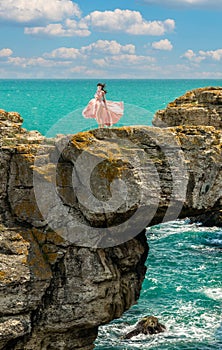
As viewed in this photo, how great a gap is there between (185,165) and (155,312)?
18.2 meters

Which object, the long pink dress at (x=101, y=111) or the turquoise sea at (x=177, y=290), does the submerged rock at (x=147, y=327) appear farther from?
the long pink dress at (x=101, y=111)

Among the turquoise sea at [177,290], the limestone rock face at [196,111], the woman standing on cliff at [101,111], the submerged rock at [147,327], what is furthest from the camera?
the limestone rock face at [196,111]

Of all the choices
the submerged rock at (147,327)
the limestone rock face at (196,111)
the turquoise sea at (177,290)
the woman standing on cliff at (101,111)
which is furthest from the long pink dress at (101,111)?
the submerged rock at (147,327)

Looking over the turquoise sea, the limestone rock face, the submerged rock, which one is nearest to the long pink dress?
the turquoise sea

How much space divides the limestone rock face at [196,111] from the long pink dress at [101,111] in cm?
1455

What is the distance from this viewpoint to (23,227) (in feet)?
74.8

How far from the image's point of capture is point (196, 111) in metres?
37.8

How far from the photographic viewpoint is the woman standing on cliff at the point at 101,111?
77.0 feet

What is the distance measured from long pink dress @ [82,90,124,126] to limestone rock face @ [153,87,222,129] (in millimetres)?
14550

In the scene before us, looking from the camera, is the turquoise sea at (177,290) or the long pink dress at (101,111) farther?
the turquoise sea at (177,290)

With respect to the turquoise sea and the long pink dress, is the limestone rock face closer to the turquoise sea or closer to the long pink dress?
the turquoise sea

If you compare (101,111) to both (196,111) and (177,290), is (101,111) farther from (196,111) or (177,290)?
(177,290)

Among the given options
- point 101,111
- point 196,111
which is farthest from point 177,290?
point 101,111

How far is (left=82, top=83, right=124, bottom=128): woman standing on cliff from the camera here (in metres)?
23.5
